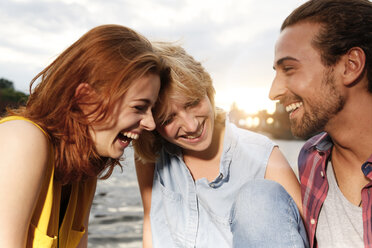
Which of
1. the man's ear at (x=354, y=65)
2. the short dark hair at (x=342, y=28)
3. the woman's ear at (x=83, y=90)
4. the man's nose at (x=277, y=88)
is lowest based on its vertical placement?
the woman's ear at (x=83, y=90)

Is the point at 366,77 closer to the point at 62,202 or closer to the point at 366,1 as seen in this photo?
the point at 366,1

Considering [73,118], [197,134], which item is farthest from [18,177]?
[197,134]

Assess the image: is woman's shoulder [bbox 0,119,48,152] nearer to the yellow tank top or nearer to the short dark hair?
the yellow tank top

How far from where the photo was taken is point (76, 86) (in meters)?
1.94

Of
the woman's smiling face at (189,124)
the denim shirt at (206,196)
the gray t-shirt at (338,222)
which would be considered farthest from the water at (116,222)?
the gray t-shirt at (338,222)

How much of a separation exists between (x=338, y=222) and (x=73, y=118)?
1.58 m

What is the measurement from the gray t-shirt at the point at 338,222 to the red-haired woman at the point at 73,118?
3.79 feet

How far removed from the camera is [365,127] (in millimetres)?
2270

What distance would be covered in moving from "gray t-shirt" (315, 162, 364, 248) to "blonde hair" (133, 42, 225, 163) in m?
0.90

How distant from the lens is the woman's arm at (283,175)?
2.35m

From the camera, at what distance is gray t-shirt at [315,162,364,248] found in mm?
2141

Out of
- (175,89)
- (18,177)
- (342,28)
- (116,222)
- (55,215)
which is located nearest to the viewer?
(18,177)

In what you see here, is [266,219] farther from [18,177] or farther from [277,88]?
[18,177]

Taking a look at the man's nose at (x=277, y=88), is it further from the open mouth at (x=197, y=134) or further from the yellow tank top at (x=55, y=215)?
the yellow tank top at (x=55, y=215)
